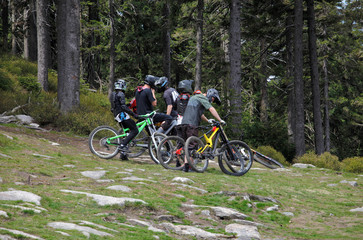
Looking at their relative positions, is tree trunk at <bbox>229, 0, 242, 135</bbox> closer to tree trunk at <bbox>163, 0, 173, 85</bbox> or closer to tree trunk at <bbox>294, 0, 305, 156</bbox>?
tree trunk at <bbox>294, 0, 305, 156</bbox>

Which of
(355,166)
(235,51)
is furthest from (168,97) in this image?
(235,51)

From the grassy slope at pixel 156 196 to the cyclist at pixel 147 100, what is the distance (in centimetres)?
124

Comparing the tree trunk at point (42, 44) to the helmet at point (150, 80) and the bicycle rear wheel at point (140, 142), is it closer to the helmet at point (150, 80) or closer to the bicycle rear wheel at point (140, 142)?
the helmet at point (150, 80)

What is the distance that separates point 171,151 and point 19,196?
5105 millimetres

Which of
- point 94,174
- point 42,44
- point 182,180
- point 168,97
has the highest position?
point 42,44

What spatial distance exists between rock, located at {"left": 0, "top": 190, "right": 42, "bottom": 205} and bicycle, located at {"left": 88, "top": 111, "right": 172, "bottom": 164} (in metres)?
4.92

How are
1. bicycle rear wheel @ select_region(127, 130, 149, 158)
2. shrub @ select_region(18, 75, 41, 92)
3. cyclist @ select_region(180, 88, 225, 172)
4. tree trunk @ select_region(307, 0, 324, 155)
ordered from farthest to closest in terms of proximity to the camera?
tree trunk @ select_region(307, 0, 324, 155), shrub @ select_region(18, 75, 41, 92), bicycle rear wheel @ select_region(127, 130, 149, 158), cyclist @ select_region(180, 88, 225, 172)

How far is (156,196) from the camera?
22.4 feet

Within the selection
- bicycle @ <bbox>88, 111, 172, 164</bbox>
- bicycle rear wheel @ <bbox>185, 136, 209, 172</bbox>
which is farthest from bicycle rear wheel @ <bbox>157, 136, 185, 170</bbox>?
bicycle @ <bbox>88, 111, 172, 164</bbox>

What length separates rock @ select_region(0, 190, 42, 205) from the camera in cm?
530

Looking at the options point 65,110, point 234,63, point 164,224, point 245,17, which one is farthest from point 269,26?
point 164,224

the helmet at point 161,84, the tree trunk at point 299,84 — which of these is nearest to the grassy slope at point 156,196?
the helmet at point 161,84

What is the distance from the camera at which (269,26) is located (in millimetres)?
22812

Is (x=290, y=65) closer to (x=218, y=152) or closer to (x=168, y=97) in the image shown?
(x=168, y=97)
